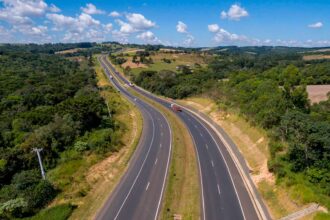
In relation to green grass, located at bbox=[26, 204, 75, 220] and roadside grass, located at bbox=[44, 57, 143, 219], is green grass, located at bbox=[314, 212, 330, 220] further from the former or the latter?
green grass, located at bbox=[26, 204, 75, 220]

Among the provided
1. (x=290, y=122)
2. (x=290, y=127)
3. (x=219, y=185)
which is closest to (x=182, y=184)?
(x=219, y=185)

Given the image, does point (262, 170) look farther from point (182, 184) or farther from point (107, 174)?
point (107, 174)

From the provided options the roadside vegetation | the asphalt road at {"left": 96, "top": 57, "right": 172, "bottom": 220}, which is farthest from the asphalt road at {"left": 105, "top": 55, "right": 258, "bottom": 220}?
the asphalt road at {"left": 96, "top": 57, "right": 172, "bottom": 220}

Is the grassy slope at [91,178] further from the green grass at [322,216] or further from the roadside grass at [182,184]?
the green grass at [322,216]

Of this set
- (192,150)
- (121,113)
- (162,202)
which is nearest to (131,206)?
(162,202)

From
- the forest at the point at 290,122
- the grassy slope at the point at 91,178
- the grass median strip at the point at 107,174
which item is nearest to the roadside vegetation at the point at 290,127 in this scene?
the forest at the point at 290,122

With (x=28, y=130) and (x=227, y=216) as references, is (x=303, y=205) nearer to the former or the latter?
(x=227, y=216)
